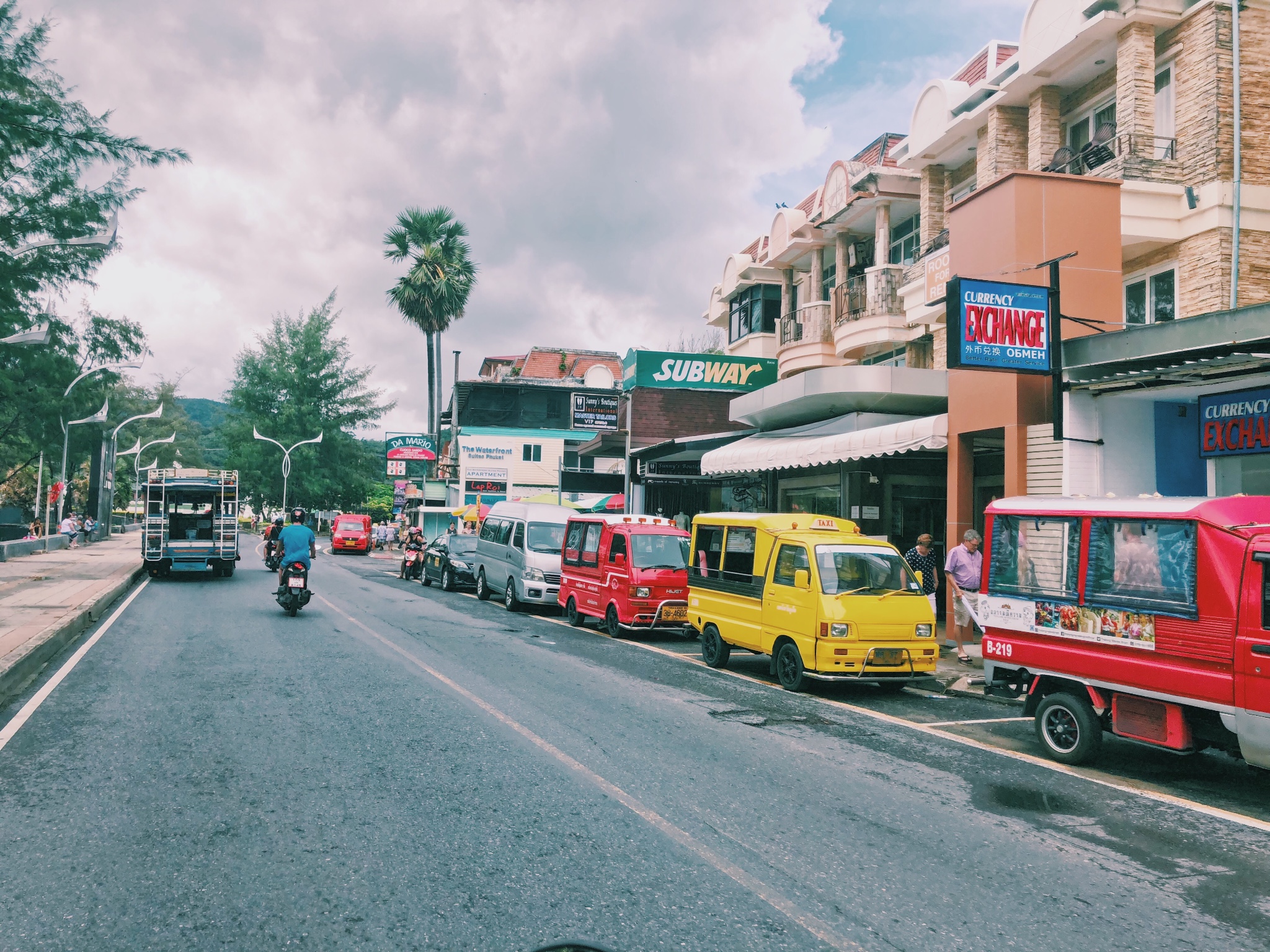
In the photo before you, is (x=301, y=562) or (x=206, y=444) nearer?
(x=301, y=562)

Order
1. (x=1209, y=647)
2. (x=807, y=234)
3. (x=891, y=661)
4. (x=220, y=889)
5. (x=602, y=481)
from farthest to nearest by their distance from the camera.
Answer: (x=602, y=481) → (x=807, y=234) → (x=891, y=661) → (x=1209, y=647) → (x=220, y=889)

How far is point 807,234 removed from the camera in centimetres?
2425

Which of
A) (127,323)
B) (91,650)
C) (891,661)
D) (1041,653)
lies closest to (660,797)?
(1041,653)

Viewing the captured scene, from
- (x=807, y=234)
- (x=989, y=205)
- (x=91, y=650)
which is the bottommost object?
(x=91, y=650)

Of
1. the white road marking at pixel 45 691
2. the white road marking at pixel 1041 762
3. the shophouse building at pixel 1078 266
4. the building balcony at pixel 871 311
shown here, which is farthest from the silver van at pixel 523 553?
the building balcony at pixel 871 311

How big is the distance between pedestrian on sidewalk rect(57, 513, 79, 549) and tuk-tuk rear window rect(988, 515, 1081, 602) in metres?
42.0

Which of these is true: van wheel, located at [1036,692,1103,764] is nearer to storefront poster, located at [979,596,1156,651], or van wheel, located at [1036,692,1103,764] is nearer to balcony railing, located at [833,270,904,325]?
storefront poster, located at [979,596,1156,651]

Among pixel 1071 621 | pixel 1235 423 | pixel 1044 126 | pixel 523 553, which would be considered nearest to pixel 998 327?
pixel 1235 423

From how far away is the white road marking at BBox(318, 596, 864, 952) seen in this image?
13.3 feet

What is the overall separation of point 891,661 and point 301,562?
1114cm

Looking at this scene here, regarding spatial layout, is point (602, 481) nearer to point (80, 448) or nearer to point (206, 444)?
point (80, 448)

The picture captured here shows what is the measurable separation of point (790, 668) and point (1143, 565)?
4581 mm

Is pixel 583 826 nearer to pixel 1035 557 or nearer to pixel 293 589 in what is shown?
pixel 1035 557

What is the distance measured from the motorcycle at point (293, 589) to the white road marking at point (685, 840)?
331 inches
